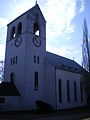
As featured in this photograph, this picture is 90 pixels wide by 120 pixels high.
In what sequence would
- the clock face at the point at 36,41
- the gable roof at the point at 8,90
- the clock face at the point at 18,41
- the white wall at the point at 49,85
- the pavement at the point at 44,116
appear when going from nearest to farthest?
the pavement at the point at 44,116 → the gable roof at the point at 8,90 → the white wall at the point at 49,85 → the clock face at the point at 18,41 → the clock face at the point at 36,41

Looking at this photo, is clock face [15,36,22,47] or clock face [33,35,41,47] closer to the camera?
clock face [15,36,22,47]

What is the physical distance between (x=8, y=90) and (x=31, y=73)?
483cm

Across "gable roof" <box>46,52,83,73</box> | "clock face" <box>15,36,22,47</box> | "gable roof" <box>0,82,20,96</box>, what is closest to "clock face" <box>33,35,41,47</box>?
"clock face" <box>15,36,22,47</box>

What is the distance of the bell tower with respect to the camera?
25766 mm

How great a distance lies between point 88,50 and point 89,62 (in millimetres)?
2122

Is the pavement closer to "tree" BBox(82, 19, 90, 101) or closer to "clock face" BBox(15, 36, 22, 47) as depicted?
"tree" BBox(82, 19, 90, 101)

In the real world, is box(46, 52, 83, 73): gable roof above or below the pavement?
above

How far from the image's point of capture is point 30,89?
25.8 metres

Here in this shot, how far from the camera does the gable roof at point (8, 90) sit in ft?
77.6

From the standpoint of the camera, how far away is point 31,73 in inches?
1053

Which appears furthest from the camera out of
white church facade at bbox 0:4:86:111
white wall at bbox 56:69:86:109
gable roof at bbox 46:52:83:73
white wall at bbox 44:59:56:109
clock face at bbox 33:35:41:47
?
gable roof at bbox 46:52:83:73

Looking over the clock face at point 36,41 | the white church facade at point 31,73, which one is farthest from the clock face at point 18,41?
the clock face at point 36,41

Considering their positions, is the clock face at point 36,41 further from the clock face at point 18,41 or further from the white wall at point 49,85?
the white wall at point 49,85

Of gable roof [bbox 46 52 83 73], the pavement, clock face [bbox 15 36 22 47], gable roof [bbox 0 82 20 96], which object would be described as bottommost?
the pavement
